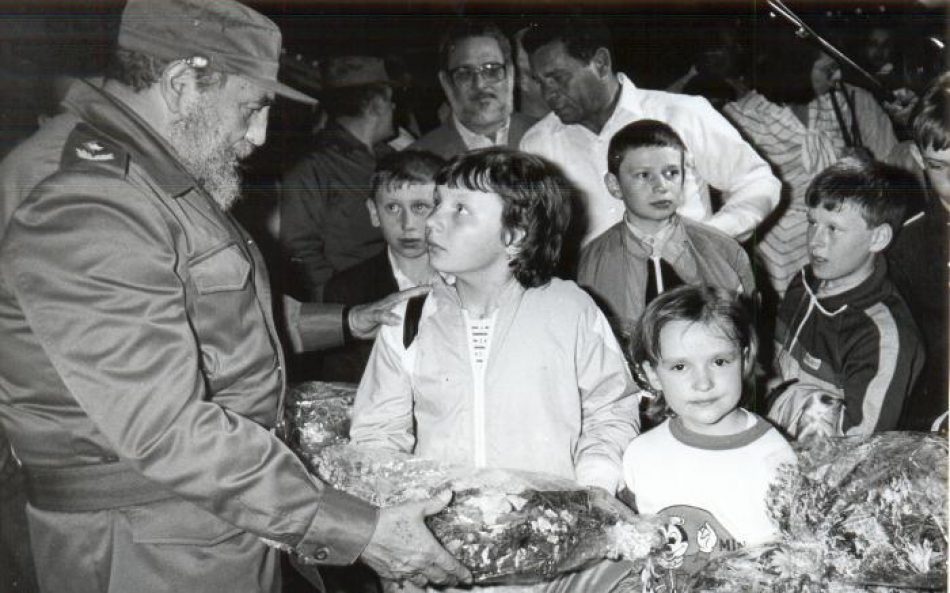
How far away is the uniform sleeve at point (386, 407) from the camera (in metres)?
1.67

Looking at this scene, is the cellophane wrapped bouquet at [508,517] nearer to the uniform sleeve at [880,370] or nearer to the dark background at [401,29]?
the uniform sleeve at [880,370]

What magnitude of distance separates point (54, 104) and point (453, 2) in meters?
0.91

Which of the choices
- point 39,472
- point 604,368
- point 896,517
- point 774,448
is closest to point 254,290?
point 39,472

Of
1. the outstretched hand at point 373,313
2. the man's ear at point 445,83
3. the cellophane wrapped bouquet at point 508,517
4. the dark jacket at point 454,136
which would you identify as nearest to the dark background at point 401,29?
the man's ear at point 445,83

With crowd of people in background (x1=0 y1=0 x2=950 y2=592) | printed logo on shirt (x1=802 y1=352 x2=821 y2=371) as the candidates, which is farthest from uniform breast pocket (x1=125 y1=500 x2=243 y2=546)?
printed logo on shirt (x1=802 y1=352 x2=821 y2=371)

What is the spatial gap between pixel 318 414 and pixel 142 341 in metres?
0.61

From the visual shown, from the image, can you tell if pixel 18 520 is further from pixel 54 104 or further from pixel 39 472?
pixel 54 104

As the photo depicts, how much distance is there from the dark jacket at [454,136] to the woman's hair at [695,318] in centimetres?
54

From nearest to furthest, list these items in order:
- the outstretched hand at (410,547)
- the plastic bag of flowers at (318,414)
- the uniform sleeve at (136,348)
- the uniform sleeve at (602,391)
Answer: the uniform sleeve at (136,348)
the outstretched hand at (410,547)
the uniform sleeve at (602,391)
the plastic bag of flowers at (318,414)

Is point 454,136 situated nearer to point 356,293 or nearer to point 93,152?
point 356,293

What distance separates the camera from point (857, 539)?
4.27 ft

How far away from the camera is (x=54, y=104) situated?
1889 mm

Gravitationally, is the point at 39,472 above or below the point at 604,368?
below

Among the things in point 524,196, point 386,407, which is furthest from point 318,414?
point 524,196
